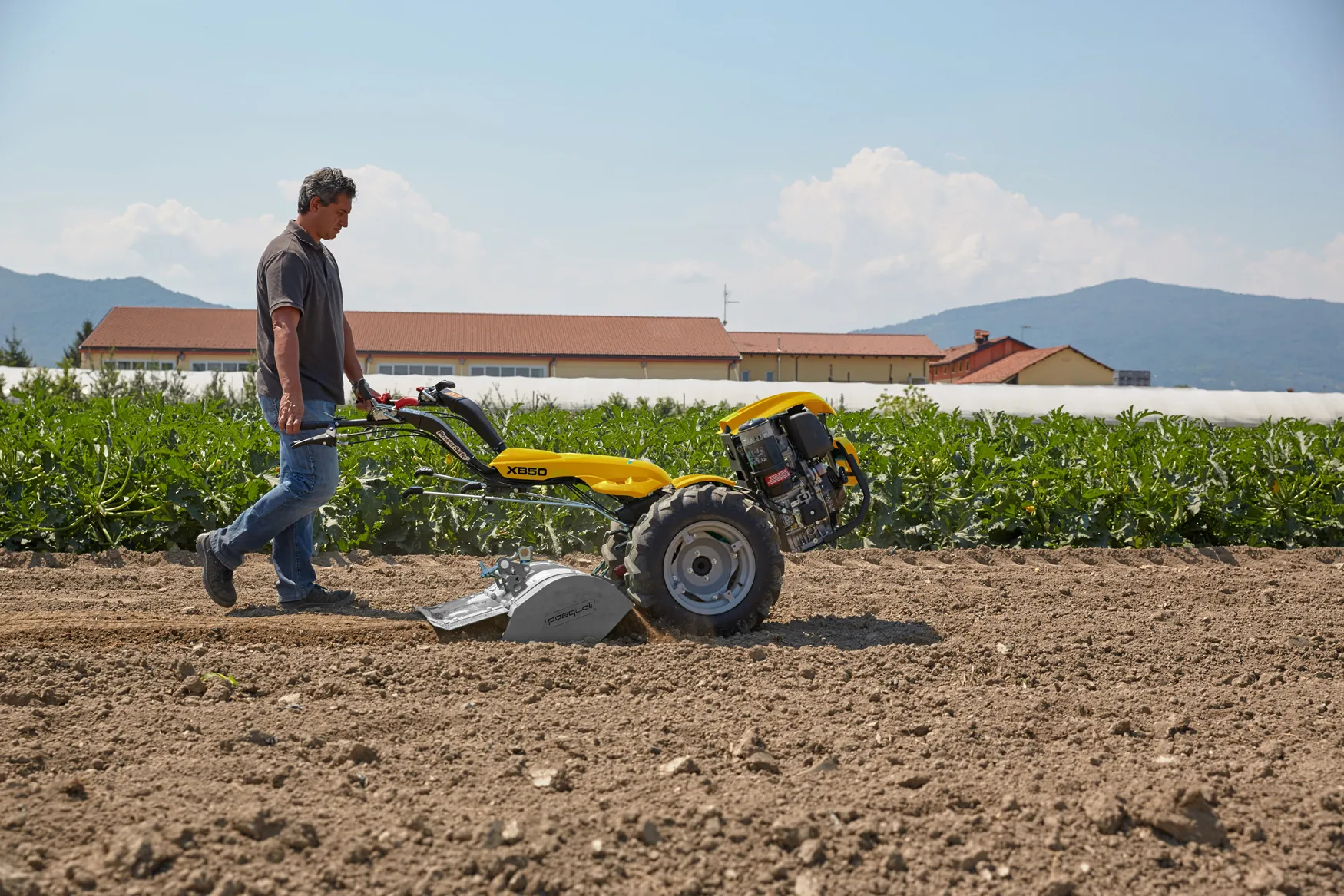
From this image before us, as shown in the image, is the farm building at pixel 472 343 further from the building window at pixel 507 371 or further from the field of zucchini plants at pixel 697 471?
the field of zucchini plants at pixel 697 471

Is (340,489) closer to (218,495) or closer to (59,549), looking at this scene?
(218,495)

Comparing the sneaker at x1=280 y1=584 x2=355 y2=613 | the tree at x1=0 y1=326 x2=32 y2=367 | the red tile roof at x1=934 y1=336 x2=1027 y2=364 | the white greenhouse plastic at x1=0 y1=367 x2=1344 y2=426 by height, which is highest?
the red tile roof at x1=934 y1=336 x2=1027 y2=364

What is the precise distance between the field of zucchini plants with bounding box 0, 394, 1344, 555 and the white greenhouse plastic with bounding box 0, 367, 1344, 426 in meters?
11.9

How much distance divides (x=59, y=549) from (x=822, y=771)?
6.05 metres

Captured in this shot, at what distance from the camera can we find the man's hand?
4961 mm

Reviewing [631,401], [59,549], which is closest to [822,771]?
[59,549]

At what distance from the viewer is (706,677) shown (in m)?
4.24

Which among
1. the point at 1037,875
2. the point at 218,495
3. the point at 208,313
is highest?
the point at 208,313

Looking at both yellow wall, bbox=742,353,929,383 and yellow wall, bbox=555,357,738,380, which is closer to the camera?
yellow wall, bbox=555,357,738,380

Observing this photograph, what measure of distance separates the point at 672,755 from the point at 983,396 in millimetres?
21007

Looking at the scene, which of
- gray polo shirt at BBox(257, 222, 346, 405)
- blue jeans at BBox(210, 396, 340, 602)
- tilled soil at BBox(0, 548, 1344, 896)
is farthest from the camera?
blue jeans at BBox(210, 396, 340, 602)

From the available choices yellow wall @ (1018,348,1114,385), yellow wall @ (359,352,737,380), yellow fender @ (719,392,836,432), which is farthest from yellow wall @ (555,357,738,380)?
yellow fender @ (719,392,836,432)

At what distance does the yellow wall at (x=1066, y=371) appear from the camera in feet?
202

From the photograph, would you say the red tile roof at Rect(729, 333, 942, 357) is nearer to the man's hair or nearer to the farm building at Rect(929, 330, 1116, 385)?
the farm building at Rect(929, 330, 1116, 385)
